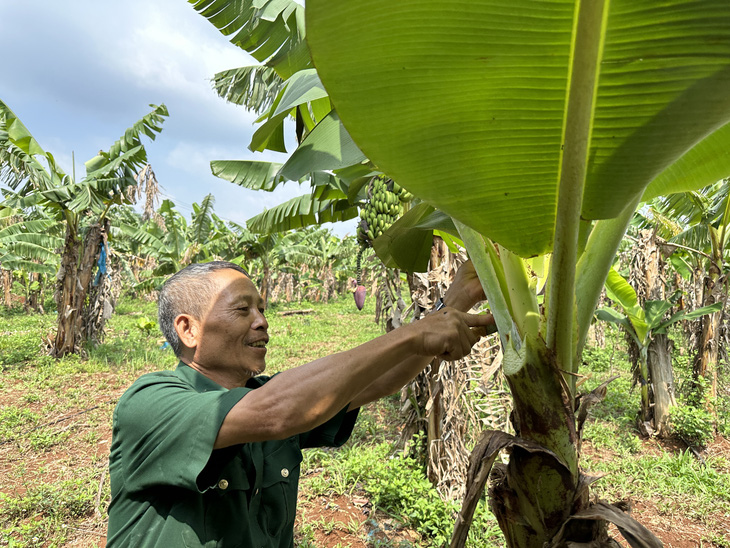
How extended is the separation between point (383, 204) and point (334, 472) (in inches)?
102

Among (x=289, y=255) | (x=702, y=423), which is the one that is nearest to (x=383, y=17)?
(x=702, y=423)

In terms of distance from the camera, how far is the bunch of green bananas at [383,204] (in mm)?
3014

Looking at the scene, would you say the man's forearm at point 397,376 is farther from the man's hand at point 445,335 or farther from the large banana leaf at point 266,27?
the large banana leaf at point 266,27

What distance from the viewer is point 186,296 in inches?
63.2

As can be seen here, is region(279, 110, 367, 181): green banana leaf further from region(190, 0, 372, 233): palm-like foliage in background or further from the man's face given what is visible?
the man's face

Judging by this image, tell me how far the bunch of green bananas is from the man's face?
1499 millimetres

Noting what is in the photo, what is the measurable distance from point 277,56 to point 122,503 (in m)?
2.35

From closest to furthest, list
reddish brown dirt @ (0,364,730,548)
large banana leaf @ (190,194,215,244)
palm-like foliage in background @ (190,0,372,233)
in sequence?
palm-like foliage in background @ (190,0,372,233), reddish brown dirt @ (0,364,730,548), large banana leaf @ (190,194,215,244)

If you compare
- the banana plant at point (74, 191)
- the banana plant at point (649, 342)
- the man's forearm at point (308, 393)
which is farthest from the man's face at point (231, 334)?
the banana plant at point (74, 191)

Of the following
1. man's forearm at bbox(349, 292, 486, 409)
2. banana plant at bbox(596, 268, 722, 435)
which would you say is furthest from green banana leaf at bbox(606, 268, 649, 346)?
man's forearm at bbox(349, 292, 486, 409)

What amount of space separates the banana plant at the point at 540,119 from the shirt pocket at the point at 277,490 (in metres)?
0.67

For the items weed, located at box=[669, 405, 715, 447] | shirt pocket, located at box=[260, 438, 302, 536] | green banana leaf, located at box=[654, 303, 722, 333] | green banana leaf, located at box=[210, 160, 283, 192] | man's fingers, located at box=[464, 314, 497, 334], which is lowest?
weed, located at box=[669, 405, 715, 447]

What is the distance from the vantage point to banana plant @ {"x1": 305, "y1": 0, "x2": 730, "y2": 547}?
70 centimetres

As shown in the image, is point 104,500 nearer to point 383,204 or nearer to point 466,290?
point 383,204
